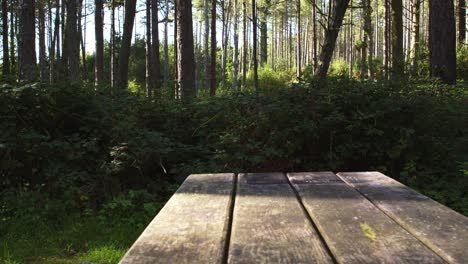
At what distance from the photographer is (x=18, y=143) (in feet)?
16.7

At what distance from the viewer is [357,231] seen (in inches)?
49.1

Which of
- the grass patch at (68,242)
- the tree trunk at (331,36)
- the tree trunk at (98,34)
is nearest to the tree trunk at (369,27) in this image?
the tree trunk at (331,36)

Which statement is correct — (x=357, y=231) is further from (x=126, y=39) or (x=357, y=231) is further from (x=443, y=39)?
(x=126, y=39)

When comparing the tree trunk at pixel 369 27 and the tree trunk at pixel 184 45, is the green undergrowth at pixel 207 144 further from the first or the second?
the tree trunk at pixel 184 45

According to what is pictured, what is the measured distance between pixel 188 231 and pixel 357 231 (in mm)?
496

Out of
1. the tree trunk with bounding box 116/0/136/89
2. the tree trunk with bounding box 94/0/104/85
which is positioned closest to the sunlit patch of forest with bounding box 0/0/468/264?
the tree trunk with bounding box 116/0/136/89

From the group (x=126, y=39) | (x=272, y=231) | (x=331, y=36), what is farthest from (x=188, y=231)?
(x=126, y=39)

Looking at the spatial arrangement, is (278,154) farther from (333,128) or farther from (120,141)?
(120,141)

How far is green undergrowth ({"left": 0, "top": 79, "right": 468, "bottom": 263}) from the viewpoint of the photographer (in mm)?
4879

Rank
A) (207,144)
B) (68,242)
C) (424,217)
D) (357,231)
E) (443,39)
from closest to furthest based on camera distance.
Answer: (357,231) < (424,217) < (68,242) < (207,144) < (443,39)

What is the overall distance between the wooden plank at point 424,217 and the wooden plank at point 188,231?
561 millimetres

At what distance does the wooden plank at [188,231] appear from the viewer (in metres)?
1.04

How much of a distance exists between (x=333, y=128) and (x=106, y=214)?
9.67 feet

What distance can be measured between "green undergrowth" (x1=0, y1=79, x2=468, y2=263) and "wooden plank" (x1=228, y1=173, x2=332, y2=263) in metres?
3.01
